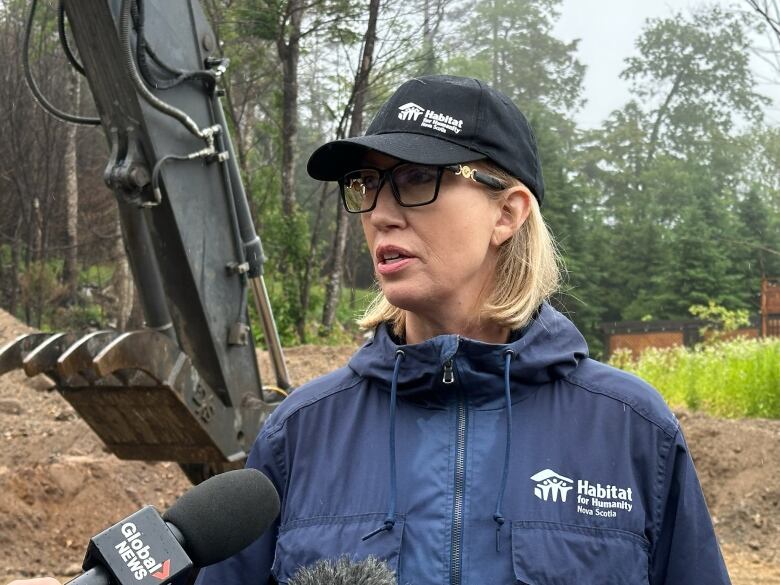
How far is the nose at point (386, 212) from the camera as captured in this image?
6.89 ft

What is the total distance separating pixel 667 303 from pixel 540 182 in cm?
1950

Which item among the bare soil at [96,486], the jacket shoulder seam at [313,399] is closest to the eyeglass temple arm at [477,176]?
the jacket shoulder seam at [313,399]

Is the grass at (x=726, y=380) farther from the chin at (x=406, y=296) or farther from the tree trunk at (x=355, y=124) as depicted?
the chin at (x=406, y=296)

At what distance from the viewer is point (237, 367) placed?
6.19 meters

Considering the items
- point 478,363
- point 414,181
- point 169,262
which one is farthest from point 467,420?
point 169,262

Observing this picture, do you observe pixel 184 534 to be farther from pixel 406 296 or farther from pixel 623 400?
pixel 623 400

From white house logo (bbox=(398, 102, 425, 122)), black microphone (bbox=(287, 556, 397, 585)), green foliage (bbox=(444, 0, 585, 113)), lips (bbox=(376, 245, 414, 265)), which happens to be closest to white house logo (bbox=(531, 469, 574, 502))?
black microphone (bbox=(287, 556, 397, 585))

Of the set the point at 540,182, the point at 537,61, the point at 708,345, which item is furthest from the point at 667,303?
the point at 540,182

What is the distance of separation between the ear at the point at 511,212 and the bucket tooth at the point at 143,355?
3080mm

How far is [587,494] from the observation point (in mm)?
1916

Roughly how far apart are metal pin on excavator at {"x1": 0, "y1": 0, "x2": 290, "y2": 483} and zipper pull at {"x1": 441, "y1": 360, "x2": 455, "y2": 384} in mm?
3211

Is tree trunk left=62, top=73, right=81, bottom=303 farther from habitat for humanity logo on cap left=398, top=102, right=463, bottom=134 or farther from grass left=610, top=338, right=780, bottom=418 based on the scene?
habitat for humanity logo on cap left=398, top=102, right=463, bottom=134

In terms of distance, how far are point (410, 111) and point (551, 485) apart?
751 mm

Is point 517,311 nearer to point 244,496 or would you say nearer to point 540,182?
point 540,182
